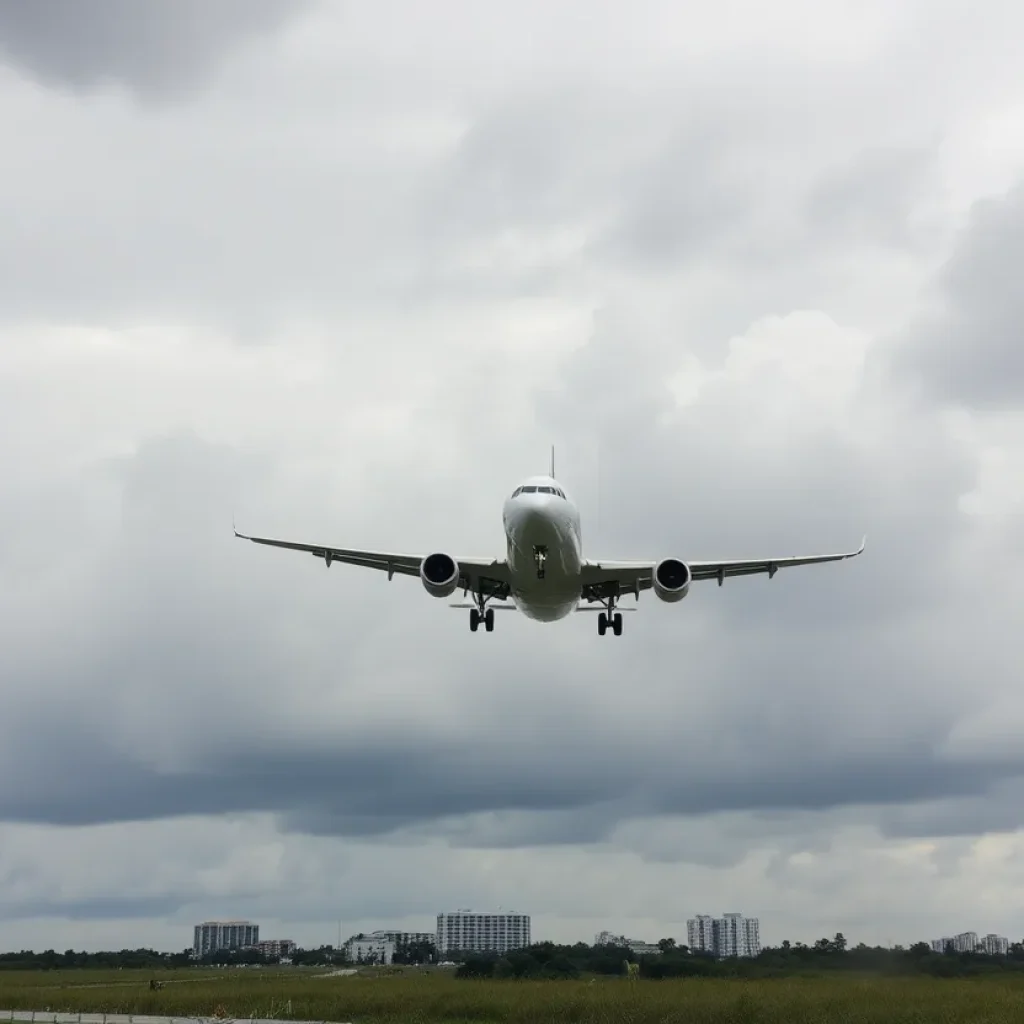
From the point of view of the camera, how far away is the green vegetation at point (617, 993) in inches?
1527

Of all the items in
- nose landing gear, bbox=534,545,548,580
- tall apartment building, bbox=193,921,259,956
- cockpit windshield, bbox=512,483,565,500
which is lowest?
tall apartment building, bbox=193,921,259,956

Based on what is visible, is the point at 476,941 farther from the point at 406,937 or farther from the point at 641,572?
the point at 641,572

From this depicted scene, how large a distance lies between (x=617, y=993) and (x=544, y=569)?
16947mm

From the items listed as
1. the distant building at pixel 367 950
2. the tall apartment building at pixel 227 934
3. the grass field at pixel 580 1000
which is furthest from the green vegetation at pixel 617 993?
the tall apartment building at pixel 227 934

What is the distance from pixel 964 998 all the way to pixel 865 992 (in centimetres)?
349

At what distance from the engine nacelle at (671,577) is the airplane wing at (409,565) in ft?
19.0

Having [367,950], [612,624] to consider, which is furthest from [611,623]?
[367,950]

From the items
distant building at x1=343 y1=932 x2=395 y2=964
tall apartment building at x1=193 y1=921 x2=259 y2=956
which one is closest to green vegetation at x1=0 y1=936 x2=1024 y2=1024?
distant building at x1=343 y1=932 x2=395 y2=964

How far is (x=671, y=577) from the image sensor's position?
1809 inches

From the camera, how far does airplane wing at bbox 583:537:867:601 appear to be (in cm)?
4750

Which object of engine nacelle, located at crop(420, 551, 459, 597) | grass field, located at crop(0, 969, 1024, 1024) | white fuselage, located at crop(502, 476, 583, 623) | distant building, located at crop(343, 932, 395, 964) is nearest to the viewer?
grass field, located at crop(0, 969, 1024, 1024)

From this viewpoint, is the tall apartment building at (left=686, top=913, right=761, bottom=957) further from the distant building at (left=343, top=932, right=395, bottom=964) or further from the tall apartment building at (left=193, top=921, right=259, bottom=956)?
the tall apartment building at (left=193, top=921, right=259, bottom=956)

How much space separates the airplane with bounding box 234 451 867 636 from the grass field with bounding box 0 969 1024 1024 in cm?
1428

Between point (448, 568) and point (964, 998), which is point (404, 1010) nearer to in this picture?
point (448, 568)
